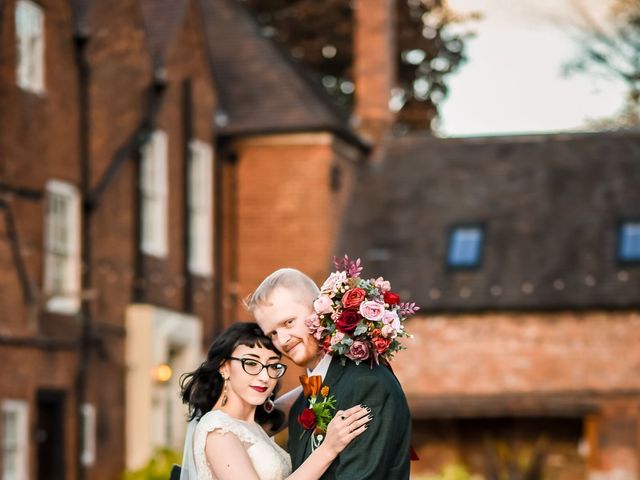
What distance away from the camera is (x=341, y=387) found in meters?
7.06

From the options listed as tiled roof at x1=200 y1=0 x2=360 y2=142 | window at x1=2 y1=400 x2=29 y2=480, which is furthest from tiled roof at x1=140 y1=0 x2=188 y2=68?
window at x1=2 y1=400 x2=29 y2=480

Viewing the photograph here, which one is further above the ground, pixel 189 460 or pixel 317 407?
pixel 317 407

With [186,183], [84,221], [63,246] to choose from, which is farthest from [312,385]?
[186,183]

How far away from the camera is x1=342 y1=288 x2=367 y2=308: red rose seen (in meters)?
7.17

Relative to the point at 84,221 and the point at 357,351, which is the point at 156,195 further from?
the point at 357,351

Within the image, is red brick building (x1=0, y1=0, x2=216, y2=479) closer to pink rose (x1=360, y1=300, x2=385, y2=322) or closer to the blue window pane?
the blue window pane

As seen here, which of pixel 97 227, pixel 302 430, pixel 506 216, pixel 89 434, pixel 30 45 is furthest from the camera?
pixel 506 216

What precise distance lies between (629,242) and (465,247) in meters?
3.06

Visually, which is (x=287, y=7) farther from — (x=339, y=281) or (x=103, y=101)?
(x=339, y=281)

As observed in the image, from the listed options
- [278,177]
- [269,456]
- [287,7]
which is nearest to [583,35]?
[287,7]

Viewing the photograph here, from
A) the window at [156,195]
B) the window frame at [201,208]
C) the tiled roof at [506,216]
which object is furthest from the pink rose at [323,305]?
the tiled roof at [506,216]

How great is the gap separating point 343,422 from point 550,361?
962 inches

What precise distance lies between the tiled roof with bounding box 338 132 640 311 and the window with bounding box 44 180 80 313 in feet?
27.0

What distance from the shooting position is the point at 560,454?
3148 cm
